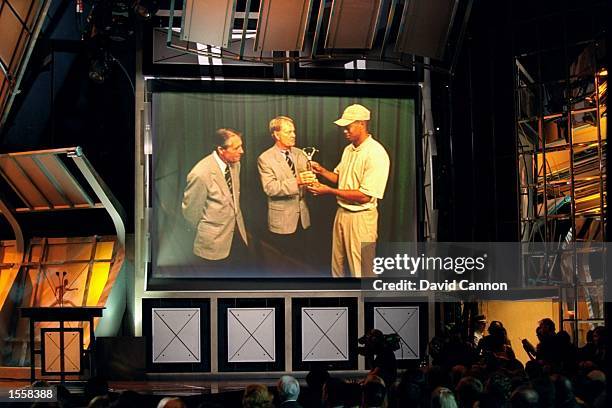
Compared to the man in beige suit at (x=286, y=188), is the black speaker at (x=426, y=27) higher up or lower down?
higher up

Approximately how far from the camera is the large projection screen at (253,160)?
16.6 meters

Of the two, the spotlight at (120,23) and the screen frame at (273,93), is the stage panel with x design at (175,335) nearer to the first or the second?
the screen frame at (273,93)

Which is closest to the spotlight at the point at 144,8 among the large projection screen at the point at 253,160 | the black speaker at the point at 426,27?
the large projection screen at the point at 253,160

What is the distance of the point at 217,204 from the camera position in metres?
16.7

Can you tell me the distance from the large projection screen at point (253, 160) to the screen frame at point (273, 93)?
0.09 feet

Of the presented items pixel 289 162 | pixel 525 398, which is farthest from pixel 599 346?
pixel 289 162

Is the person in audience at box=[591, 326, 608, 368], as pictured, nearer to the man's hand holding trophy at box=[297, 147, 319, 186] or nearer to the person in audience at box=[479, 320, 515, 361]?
the person in audience at box=[479, 320, 515, 361]

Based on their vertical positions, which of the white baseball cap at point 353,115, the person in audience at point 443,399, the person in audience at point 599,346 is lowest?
the person in audience at point 443,399

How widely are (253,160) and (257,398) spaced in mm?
10409

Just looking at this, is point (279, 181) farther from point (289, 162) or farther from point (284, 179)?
point (289, 162)

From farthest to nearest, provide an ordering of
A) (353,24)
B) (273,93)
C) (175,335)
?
(273,93)
(175,335)
(353,24)

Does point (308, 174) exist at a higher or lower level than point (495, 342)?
higher

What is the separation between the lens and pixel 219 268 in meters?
16.6

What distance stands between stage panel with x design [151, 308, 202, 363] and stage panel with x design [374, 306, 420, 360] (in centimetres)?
259
